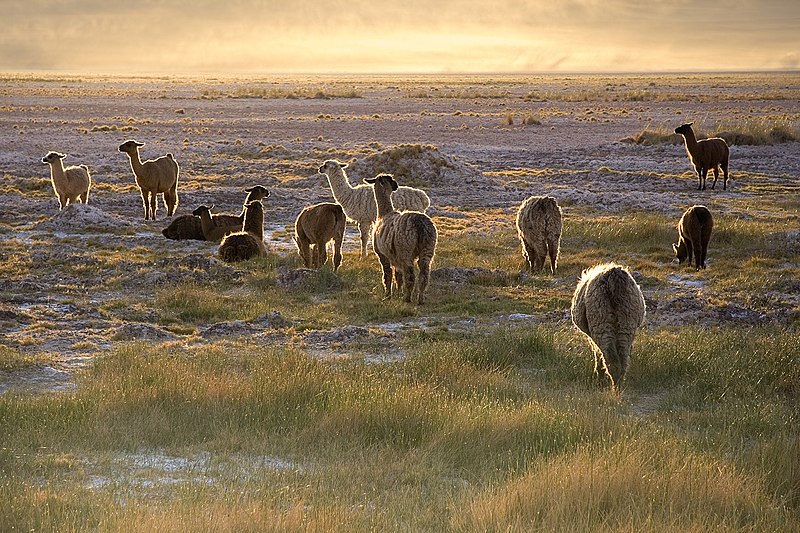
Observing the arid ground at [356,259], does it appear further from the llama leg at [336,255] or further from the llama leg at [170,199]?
the llama leg at [170,199]

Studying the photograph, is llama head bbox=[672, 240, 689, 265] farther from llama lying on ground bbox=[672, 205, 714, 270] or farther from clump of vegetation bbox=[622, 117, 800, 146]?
clump of vegetation bbox=[622, 117, 800, 146]

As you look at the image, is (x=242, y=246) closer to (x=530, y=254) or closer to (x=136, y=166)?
(x=530, y=254)

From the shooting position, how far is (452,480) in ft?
21.8

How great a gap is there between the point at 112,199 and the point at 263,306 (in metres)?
11.8

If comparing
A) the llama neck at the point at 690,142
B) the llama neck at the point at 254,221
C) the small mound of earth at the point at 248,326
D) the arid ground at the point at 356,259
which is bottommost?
the small mound of earth at the point at 248,326

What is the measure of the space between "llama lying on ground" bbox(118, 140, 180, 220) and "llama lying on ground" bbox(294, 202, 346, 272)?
6077 mm

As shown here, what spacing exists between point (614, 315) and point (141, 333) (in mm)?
5663

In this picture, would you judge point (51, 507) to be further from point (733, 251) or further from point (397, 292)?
point (733, 251)

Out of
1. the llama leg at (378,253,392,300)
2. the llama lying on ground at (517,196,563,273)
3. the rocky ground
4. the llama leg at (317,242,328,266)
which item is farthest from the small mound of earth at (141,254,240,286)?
the llama lying on ground at (517,196,563,273)

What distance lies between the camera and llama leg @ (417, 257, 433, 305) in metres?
12.4

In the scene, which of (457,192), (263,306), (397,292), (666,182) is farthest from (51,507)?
(666,182)

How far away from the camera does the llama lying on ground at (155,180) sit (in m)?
19.8

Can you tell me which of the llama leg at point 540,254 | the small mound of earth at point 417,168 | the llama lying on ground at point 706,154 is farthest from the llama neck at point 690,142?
the llama leg at point 540,254

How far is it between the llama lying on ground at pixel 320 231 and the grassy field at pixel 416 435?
2.74 m
